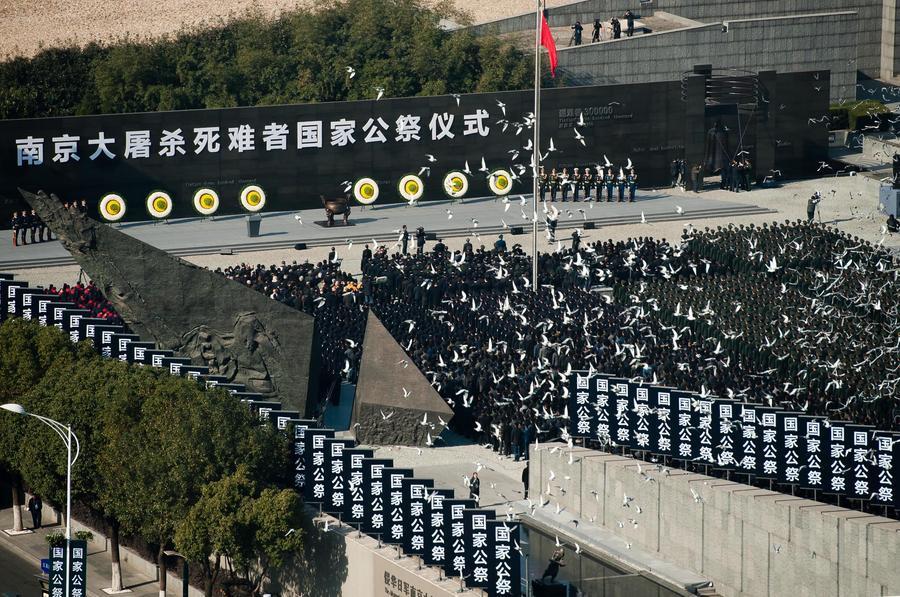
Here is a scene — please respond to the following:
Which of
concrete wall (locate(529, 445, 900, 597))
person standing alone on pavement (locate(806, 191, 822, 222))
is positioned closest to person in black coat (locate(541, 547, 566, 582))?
concrete wall (locate(529, 445, 900, 597))

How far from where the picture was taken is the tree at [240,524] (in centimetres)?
3247

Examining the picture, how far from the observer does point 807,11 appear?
80188 millimetres

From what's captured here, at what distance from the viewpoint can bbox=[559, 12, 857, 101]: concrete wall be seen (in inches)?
2889

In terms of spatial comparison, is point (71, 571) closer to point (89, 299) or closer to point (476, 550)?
point (476, 550)

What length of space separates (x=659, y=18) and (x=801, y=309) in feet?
114

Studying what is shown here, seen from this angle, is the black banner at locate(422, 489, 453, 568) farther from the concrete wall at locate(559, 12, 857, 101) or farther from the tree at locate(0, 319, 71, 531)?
the concrete wall at locate(559, 12, 857, 101)

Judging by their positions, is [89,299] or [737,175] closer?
[89,299]

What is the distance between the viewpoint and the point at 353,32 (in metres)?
72.9

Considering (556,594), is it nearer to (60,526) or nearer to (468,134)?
(60,526)

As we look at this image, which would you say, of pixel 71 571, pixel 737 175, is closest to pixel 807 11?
pixel 737 175

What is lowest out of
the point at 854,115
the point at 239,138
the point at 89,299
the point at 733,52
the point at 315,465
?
the point at 315,465

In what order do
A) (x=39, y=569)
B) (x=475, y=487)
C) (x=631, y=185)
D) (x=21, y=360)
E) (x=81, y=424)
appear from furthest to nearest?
(x=631, y=185)
(x=21, y=360)
(x=39, y=569)
(x=475, y=487)
(x=81, y=424)

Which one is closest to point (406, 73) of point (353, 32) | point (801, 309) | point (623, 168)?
point (353, 32)

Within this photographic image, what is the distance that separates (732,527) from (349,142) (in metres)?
33.7
